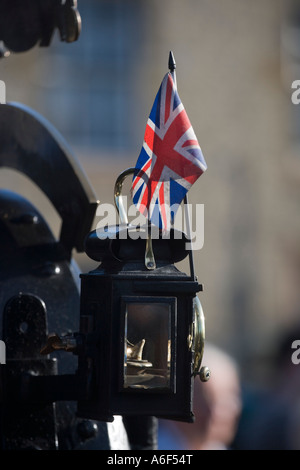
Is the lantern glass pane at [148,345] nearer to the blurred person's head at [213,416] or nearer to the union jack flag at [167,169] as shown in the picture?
the union jack flag at [167,169]

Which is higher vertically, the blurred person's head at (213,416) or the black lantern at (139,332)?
the black lantern at (139,332)

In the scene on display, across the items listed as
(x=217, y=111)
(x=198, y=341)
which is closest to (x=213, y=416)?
(x=198, y=341)

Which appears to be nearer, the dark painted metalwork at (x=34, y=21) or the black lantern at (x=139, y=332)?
the black lantern at (x=139, y=332)

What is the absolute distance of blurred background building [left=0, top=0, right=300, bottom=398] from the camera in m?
12.9

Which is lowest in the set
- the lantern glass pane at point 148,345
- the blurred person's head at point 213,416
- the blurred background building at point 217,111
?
the blurred person's head at point 213,416

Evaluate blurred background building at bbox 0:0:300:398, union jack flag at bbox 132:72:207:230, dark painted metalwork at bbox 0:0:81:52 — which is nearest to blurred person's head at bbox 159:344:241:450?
dark painted metalwork at bbox 0:0:81:52

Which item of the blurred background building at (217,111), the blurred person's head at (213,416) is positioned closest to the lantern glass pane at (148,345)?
the blurred person's head at (213,416)

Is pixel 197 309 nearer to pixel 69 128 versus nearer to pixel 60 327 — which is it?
pixel 60 327

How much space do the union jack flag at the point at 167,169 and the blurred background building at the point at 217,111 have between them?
33.9ft

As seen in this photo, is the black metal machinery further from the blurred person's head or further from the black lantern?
the blurred person's head

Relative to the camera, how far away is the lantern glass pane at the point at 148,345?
2258 mm

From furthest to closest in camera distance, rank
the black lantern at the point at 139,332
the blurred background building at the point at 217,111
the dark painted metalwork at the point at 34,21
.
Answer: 1. the blurred background building at the point at 217,111
2. the dark painted metalwork at the point at 34,21
3. the black lantern at the point at 139,332

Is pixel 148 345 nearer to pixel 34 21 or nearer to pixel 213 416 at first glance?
pixel 34 21

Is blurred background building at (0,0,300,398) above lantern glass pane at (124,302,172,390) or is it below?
above
